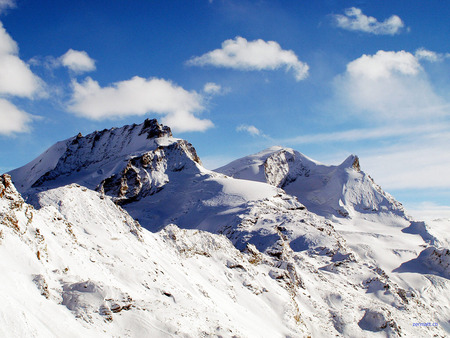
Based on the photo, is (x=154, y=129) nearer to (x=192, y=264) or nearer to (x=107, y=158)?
(x=107, y=158)

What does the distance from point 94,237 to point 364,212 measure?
91.2 m

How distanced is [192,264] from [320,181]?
95987 mm

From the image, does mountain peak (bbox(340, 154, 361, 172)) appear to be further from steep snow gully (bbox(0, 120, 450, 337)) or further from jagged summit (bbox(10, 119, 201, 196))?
jagged summit (bbox(10, 119, 201, 196))

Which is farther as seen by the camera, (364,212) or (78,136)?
→ (78,136)

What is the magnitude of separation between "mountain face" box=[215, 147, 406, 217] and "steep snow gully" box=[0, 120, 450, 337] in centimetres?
1143

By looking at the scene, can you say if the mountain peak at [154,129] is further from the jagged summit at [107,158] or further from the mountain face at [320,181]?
the mountain face at [320,181]

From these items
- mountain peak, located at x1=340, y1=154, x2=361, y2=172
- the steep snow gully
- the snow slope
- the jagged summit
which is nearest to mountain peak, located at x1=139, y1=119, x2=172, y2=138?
the jagged summit

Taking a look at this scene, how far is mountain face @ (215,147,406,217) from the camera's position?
109 meters

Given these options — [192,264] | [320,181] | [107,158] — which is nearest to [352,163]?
[320,181]

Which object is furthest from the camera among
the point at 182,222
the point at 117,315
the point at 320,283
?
the point at 182,222

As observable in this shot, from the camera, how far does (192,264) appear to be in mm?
32781

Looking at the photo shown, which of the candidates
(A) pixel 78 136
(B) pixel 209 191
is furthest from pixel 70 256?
(A) pixel 78 136

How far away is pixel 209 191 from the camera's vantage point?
8419 centimetres

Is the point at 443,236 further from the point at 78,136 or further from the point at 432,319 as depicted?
the point at 78,136
